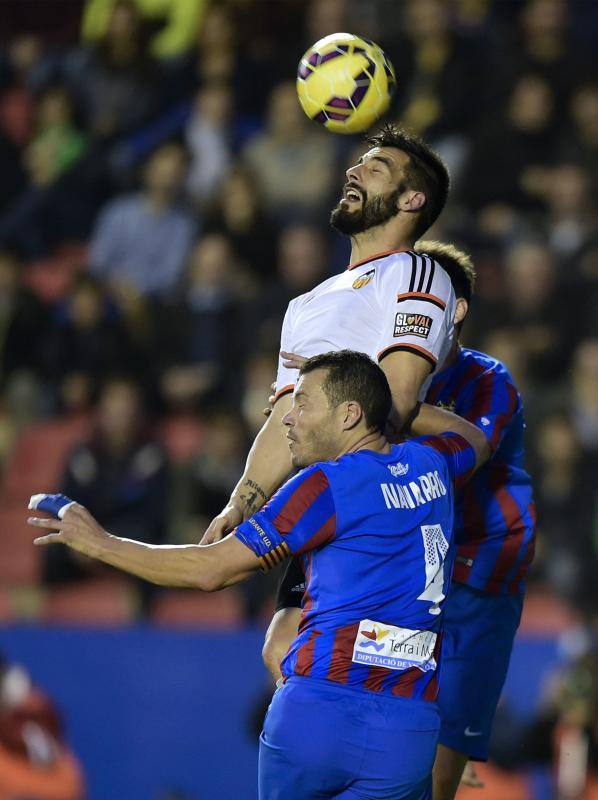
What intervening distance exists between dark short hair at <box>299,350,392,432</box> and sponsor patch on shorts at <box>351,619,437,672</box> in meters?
0.63

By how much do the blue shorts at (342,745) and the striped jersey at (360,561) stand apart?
6 centimetres

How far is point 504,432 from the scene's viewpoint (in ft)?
16.9

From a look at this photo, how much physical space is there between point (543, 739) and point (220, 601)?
254 cm

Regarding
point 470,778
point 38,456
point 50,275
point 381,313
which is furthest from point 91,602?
point 381,313

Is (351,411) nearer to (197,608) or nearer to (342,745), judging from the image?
(342,745)

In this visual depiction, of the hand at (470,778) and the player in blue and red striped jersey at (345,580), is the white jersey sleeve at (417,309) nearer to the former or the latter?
the player in blue and red striped jersey at (345,580)

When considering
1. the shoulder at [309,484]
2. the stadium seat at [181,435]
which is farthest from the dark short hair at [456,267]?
the stadium seat at [181,435]

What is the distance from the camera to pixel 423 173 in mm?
5176

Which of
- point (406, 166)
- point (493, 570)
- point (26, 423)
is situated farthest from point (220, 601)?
point (406, 166)

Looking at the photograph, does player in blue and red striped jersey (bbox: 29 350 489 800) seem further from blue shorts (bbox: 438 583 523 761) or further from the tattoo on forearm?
blue shorts (bbox: 438 583 523 761)

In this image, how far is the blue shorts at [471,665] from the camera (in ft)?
18.0

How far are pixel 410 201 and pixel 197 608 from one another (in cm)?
516

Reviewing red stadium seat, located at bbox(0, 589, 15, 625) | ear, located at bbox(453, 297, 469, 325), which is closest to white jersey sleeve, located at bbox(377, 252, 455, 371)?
ear, located at bbox(453, 297, 469, 325)

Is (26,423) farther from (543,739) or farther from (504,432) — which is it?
(504,432)
